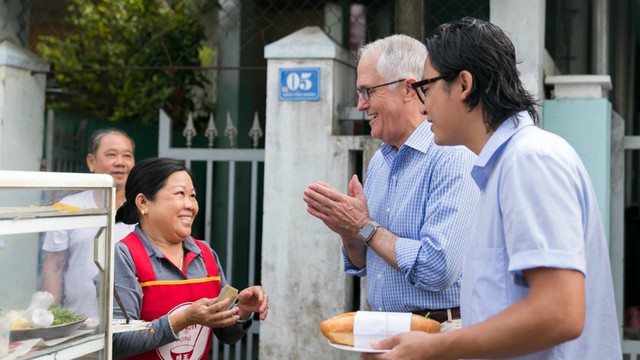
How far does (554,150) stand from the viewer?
6.17 ft

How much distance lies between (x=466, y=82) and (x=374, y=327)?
2.11ft

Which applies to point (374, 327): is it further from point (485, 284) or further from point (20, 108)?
point (20, 108)

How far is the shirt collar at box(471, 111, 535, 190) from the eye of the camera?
2012 millimetres

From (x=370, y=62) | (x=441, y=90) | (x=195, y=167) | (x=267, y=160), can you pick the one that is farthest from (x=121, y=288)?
(x=195, y=167)

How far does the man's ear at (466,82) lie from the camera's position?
80.4 inches

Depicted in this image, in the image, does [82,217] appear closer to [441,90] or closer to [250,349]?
[441,90]

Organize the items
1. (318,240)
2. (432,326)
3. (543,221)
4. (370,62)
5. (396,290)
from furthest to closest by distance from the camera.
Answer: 1. (318,240)
2. (370,62)
3. (396,290)
4. (432,326)
5. (543,221)

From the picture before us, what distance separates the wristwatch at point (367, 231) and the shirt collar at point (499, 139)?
3.31 ft

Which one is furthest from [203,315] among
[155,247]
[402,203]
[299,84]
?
[299,84]

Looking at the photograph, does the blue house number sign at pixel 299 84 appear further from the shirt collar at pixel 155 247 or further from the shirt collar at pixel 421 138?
the shirt collar at pixel 421 138

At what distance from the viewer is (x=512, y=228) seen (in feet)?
6.06

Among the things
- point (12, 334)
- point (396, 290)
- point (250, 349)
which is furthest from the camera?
point (250, 349)

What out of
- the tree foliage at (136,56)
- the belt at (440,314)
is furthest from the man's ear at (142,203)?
the tree foliage at (136,56)

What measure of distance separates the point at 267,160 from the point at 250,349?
124 centimetres
